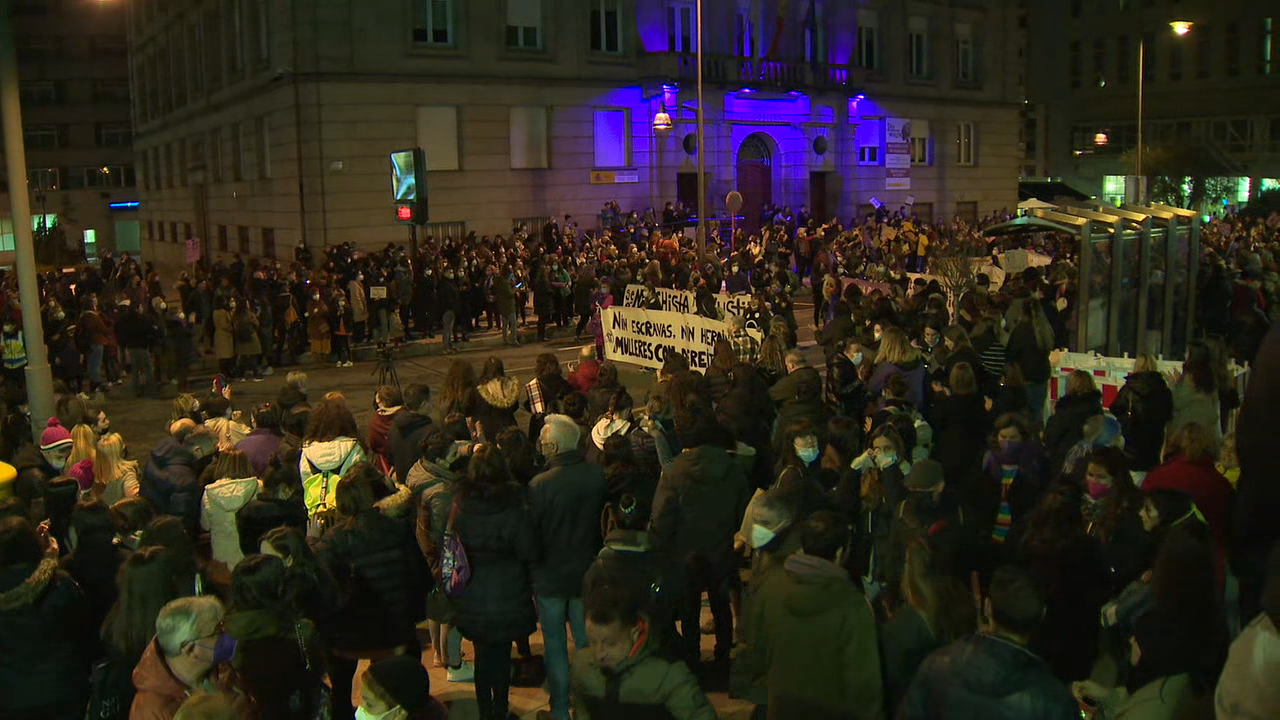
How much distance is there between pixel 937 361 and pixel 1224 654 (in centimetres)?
682

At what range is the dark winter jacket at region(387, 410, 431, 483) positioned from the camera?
8.23 m

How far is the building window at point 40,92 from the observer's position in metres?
71.1

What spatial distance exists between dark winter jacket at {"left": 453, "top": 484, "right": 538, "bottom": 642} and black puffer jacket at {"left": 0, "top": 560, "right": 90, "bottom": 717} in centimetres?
184

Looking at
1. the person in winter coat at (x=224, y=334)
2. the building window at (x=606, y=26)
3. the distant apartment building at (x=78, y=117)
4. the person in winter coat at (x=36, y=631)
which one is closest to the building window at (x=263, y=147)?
the building window at (x=606, y=26)

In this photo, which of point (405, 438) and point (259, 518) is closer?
point (259, 518)

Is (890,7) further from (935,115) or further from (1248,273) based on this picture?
(1248,273)

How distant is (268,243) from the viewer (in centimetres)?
3559

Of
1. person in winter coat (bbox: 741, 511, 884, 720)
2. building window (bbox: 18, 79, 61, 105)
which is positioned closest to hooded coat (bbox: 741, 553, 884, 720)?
person in winter coat (bbox: 741, 511, 884, 720)

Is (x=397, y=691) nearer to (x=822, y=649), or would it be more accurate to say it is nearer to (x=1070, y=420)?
(x=822, y=649)

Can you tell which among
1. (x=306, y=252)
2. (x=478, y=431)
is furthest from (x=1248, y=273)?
(x=306, y=252)

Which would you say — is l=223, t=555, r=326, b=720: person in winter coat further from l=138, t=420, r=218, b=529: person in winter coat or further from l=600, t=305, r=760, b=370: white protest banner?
l=600, t=305, r=760, b=370: white protest banner

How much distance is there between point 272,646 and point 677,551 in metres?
2.56

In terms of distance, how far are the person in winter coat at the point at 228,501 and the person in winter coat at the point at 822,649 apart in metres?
3.59

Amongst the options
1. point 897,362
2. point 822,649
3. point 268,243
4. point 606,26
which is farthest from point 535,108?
point 822,649
